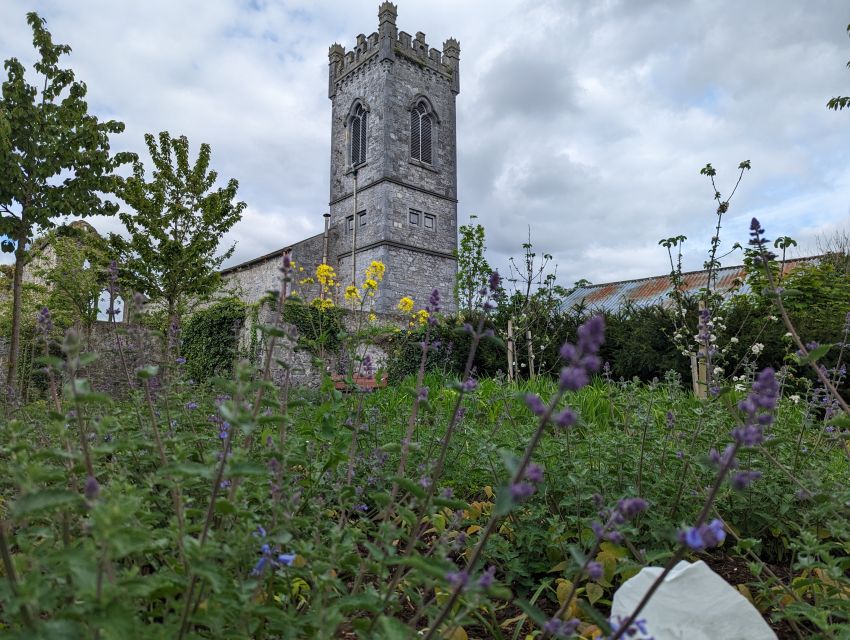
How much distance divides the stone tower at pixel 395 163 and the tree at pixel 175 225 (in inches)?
490

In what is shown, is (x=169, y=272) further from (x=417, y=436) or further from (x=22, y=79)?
(x=417, y=436)

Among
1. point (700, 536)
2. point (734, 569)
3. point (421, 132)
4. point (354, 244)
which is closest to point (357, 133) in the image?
point (421, 132)

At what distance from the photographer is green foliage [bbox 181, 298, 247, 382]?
17125 mm

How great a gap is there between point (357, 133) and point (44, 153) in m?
23.4

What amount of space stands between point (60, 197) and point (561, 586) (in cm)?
1156

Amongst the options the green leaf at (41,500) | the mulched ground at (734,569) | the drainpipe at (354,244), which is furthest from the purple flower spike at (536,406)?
the drainpipe at (354,244)

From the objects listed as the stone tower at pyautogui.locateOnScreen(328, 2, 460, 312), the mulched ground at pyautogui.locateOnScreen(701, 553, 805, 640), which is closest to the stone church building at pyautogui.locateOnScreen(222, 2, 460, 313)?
the stone tower at pyautogui.locateOnScreen(328, 2, 460, 312)

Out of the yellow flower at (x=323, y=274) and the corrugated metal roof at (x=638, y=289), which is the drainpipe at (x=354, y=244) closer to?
→ the corrugated metal roof at (x=638, y=289)

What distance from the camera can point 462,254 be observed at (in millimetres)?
14125

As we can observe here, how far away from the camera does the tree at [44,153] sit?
10039 mm

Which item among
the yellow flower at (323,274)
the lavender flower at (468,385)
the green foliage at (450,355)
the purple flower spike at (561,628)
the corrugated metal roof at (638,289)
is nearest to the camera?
the purple flower spike at (561,628)

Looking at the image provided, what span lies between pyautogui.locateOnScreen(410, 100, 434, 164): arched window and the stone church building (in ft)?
0.19

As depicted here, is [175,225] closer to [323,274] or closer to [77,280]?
[77,280]

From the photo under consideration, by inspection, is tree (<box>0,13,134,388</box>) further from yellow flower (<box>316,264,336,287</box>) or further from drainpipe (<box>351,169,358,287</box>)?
drainpipe (<box>351,169,358,287</box>)
